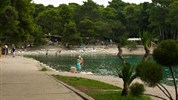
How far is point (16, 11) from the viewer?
35.2 metres

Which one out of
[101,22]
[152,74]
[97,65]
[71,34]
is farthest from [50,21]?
[152,74]

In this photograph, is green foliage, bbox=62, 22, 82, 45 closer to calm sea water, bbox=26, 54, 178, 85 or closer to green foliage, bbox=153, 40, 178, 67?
calm sea water, bbox=26, 54, 178, 85

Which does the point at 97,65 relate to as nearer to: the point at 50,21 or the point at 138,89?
the point at 138,89

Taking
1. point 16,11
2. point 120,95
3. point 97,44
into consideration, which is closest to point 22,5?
point 16,11

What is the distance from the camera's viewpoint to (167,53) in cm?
933

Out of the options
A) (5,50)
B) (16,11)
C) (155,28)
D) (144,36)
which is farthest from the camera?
(155,28)

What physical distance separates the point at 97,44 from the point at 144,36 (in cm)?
9870

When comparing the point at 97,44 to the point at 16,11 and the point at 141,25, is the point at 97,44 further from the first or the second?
the point at 16,11

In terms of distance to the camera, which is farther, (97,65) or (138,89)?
(97,65)

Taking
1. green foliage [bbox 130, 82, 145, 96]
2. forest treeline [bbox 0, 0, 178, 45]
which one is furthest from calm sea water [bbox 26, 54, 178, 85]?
forest treeline [bbox 0, 0, 178, 45]

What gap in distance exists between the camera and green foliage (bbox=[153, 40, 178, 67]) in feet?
30.5

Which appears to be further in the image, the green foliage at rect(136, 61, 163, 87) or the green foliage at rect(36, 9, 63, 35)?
the green foliage at rect(36, 9, 63, 35)

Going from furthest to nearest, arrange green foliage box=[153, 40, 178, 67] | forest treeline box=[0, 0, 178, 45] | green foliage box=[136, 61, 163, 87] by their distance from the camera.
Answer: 1. forest treeline box=[0, 0, 178, 45]
2. green foliage box=[153, 40, 178, 67]
3. green foliage box=[136, 61, 163, 87]

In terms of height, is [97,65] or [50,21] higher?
[50,21]
